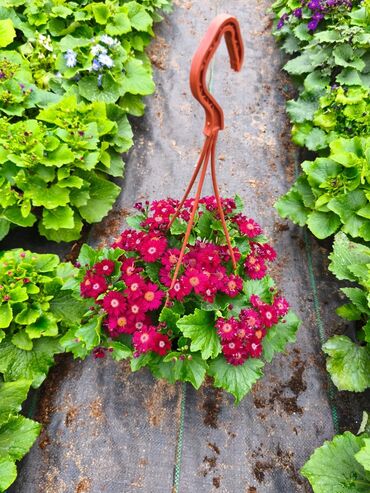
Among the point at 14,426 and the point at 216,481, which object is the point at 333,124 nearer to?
the point at 216,481

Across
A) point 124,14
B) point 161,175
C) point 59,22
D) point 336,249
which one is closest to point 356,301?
point 336,249

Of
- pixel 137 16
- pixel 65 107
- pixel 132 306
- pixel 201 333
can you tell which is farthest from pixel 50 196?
pixel 137 16

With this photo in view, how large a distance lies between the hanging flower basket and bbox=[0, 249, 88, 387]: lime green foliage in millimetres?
511

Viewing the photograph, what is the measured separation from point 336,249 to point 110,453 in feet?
7.37

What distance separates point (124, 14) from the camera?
452 cm

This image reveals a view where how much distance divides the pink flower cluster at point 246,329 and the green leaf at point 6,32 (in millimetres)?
3728

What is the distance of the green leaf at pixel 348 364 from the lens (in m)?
2.80

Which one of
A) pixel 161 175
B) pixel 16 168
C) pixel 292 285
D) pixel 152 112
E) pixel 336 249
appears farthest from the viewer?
pixel 152 112

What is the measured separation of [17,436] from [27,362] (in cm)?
50

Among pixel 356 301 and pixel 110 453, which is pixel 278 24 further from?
pixel 110 453

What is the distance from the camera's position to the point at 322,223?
11.4 feet

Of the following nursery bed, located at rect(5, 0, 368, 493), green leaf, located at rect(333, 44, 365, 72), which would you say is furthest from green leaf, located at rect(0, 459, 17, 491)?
green leaf, located at rect(333, 44, 365, 72)

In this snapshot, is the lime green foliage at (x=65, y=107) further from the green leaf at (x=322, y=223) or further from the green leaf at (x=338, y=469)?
the green leaf at (x=338, y=469)

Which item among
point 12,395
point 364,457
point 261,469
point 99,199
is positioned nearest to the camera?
point 364,457
